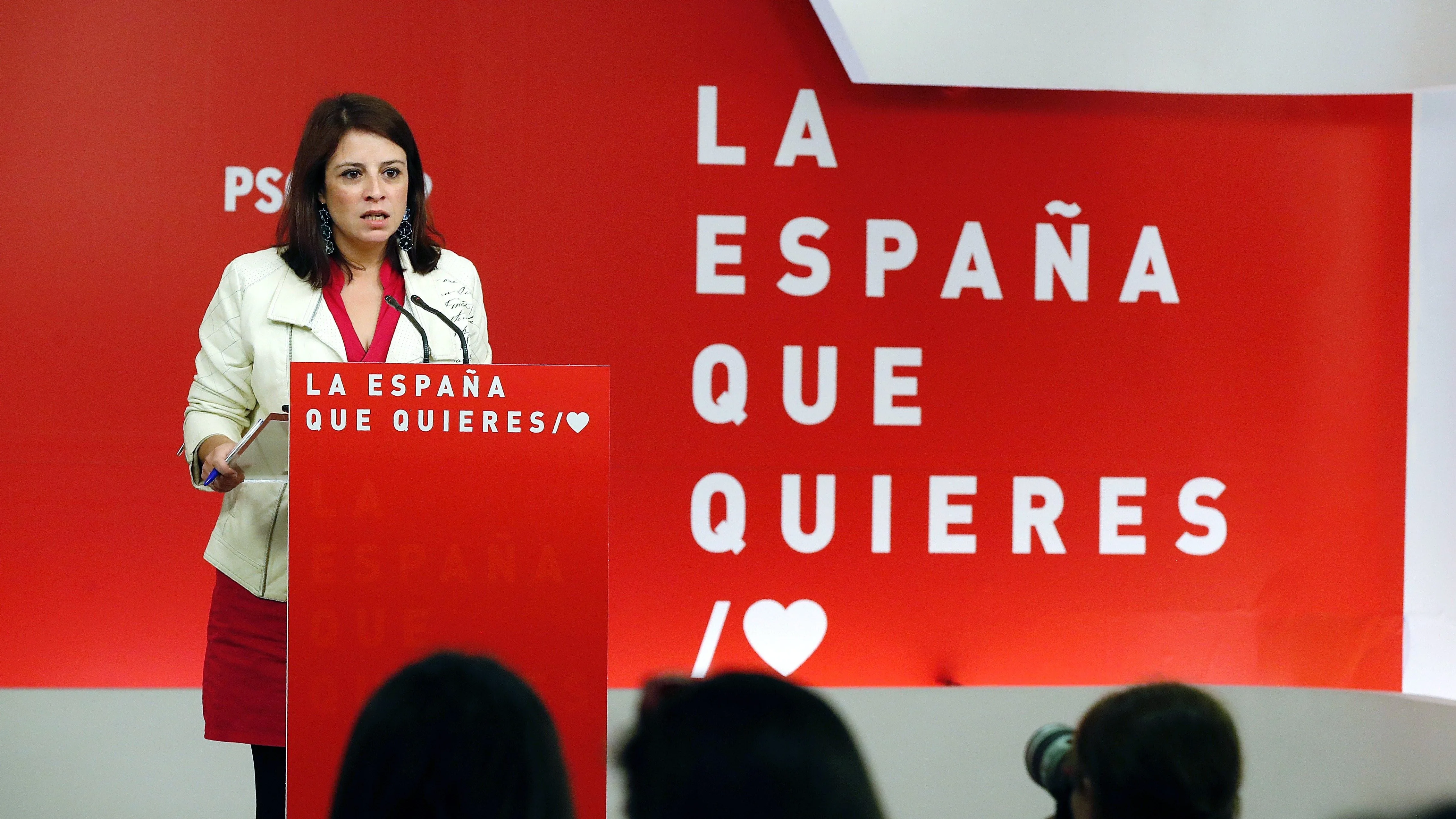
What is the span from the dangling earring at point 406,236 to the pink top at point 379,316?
36mm

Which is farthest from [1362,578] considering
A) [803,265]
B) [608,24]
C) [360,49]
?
[360,49]

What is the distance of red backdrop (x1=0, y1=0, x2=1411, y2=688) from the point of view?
2.86 m

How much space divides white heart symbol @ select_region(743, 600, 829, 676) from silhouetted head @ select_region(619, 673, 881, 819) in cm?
225

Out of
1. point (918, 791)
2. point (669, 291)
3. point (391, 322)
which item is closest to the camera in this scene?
point (391, 322)

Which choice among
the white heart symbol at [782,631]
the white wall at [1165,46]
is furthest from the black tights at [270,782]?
the white wall at [1165,46]

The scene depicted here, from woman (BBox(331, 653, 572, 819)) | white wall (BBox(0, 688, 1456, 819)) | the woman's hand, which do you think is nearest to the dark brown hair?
the woman's hand

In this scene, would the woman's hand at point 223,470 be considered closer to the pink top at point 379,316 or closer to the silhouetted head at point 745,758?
the pink top at point 379,316

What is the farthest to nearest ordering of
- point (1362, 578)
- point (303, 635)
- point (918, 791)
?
1. point (1362, 578)
2. point (918, 791)
3. point (303, 635)

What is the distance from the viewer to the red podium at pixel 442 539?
56.2 inches

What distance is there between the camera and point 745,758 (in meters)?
0.76

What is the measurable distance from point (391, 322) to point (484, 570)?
0.45 metres

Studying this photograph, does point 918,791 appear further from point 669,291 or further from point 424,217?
point 424,217

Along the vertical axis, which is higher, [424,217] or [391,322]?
[424,217]

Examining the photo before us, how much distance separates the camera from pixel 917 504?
10.0 feet
